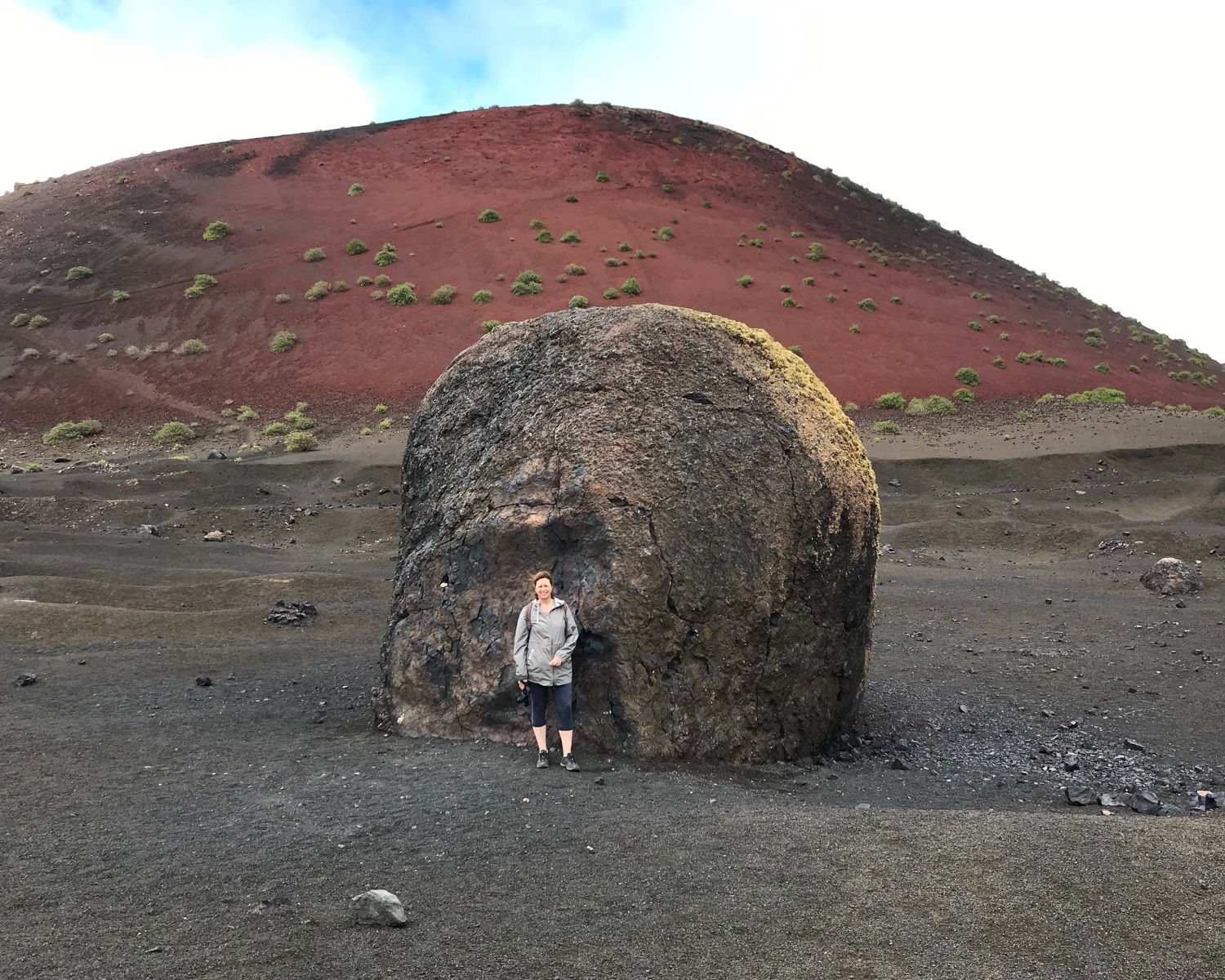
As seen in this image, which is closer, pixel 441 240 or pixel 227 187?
pixel 441 240

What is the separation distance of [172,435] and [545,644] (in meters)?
30.6

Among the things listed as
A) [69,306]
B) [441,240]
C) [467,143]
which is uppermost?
[467,143]

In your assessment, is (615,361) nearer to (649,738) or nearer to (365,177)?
(649,738)

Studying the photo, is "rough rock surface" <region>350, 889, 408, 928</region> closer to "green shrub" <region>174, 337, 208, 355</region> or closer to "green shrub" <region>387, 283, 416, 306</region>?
"green shrub" <region>387, 283, 416, 306</region>

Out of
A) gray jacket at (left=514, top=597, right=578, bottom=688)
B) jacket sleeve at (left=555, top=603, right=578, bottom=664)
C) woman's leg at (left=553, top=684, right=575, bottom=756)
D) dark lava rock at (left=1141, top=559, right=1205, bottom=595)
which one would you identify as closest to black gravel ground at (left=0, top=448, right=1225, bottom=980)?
woman's leg at (left=553, top=684, right=575, bottom=756)

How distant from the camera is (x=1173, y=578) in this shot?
46.0 feet

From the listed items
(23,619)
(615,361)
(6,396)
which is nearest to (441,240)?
(6,396)

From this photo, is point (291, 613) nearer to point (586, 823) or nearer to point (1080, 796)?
point (586, 823)

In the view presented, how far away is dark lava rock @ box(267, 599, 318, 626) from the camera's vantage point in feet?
39.9

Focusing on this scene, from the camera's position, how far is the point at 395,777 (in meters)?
5.89

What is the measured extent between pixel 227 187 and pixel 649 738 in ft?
187

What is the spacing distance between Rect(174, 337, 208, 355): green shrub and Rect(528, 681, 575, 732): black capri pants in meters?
38.2

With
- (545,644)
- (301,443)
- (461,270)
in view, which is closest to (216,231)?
(461,270)

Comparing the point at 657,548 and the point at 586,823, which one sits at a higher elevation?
the point at 657,548
